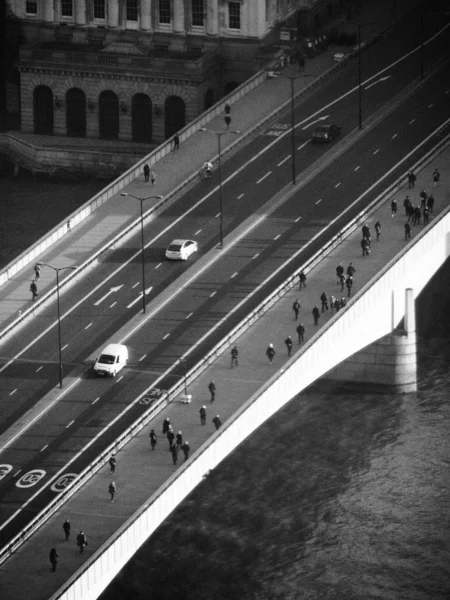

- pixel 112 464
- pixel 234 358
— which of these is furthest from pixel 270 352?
pixel 112 464

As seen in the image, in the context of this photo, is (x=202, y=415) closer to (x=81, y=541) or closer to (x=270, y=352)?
(x=270, y=352)

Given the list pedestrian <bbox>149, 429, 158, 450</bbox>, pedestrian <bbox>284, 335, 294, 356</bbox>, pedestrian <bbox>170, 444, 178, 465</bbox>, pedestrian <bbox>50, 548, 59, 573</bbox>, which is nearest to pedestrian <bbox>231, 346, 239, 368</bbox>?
pedestrian <bbox>284, 335, 294, 356</bbox>

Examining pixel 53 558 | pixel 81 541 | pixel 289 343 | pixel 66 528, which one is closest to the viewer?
pixel 53 558

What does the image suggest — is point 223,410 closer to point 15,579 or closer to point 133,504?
point 133,504

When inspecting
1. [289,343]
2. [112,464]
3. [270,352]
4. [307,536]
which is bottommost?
[307,536]

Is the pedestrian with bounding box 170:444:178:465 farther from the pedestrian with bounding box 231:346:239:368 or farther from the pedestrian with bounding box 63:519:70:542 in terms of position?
the pedestrian with bounding box 231:346:239:368
